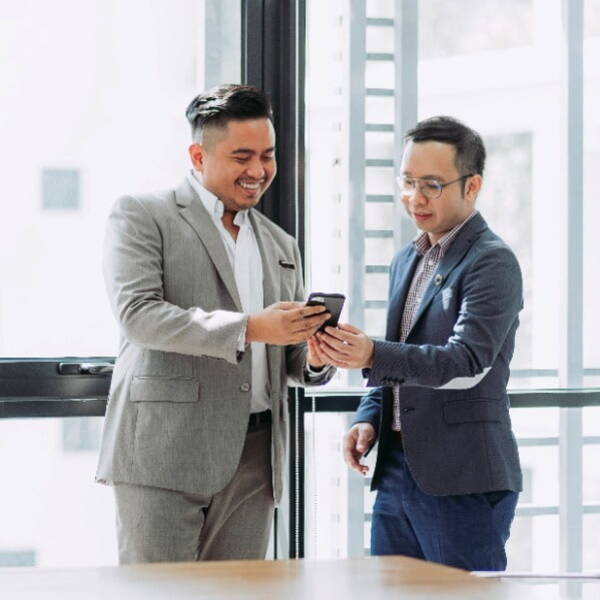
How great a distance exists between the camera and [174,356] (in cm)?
295

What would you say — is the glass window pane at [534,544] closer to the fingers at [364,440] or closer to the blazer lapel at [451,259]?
the fingers at [364,440]

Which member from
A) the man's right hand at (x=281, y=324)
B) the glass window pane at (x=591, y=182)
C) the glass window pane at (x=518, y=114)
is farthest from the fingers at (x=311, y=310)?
the glass window pane at (x=591, y=182)

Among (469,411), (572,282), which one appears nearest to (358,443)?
(469,411)

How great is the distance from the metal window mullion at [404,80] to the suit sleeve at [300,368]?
0.68 metres

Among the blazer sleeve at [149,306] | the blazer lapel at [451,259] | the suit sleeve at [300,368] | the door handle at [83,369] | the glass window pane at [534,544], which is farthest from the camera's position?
the glass window pane at [534,544]

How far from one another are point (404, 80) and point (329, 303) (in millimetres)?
1164

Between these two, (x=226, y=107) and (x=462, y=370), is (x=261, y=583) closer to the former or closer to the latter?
(x=462, y=370)

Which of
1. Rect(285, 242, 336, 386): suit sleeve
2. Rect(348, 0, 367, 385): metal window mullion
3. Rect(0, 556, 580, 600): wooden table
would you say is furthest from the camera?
Rect(348, 0, 367, 385): metal window mullion

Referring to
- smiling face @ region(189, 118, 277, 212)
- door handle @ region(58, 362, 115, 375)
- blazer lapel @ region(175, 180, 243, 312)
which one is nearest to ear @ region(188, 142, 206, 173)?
smiling face @ region(189, 118, 277, 212)

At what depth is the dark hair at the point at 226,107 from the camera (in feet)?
10.1

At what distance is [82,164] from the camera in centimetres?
361

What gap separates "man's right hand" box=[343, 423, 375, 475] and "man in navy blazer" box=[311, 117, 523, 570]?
41 millimetres

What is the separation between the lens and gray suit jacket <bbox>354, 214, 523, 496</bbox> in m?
2.96

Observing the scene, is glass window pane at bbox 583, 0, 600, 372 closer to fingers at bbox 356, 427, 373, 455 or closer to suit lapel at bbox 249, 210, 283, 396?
fingers at bbox 356, 427, 373, 455
